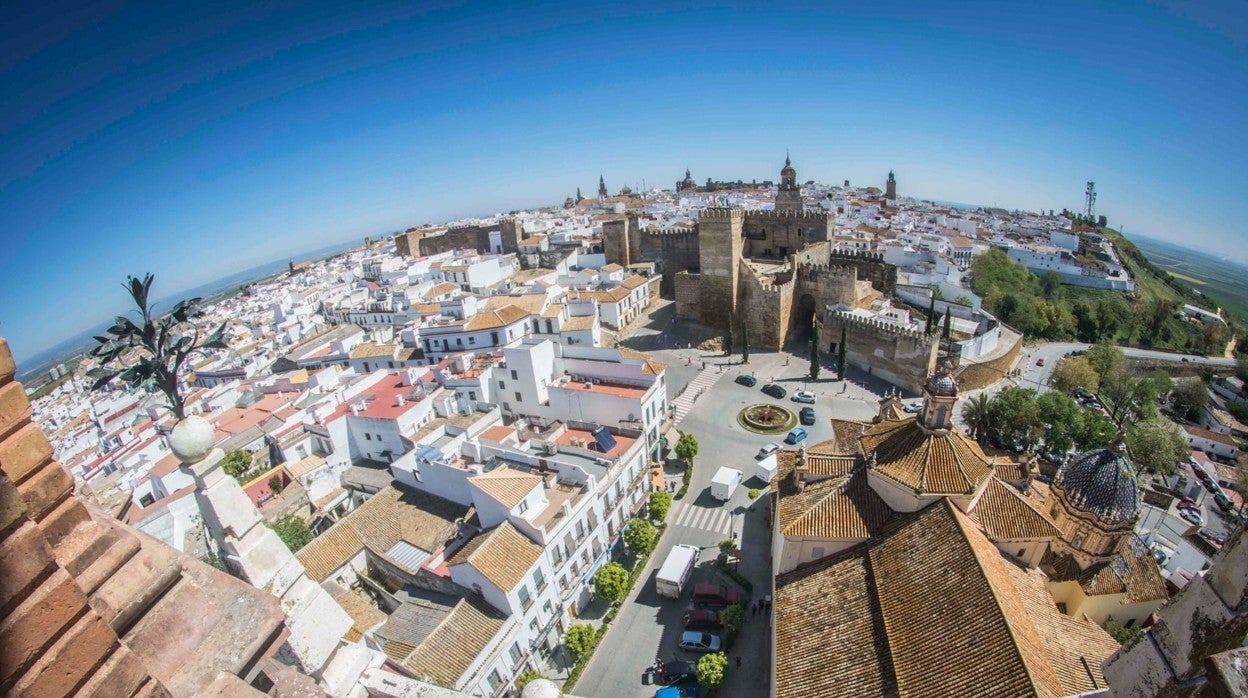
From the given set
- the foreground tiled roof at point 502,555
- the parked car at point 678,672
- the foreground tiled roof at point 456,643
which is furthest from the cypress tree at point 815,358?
the foreground tiled roof at point 456,643

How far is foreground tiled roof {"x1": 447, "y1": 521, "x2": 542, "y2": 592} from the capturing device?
49.9 feet

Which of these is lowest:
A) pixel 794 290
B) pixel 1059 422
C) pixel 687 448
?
pixel 687 448

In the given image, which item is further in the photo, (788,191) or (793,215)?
(788,191)

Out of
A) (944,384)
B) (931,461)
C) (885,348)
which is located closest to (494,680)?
(931,461)

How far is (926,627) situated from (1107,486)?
6.87m

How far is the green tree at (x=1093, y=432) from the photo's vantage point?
22.0 m

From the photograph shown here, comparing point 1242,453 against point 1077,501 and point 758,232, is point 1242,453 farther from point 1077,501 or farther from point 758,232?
point 758,232

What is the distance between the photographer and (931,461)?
13039 millimetres

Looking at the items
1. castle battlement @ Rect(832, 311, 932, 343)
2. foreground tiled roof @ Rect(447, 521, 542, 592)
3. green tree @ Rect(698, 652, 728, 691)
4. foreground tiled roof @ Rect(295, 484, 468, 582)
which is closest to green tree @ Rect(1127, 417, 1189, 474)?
castle battlement @ Rect(832, 311, 932, 343)

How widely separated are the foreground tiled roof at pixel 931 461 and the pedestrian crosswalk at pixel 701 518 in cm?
852

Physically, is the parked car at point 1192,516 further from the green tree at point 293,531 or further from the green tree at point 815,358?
the green tree at point 293,531

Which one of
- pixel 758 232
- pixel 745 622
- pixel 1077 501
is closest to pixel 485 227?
pixel 758 232

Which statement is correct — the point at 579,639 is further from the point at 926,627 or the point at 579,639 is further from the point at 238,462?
the point at 238,462

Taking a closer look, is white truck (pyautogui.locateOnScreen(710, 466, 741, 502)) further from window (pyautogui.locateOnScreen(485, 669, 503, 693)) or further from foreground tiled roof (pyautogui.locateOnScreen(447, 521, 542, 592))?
window (pyautogui.locateOnScreen(485, 669, 503, 693))
